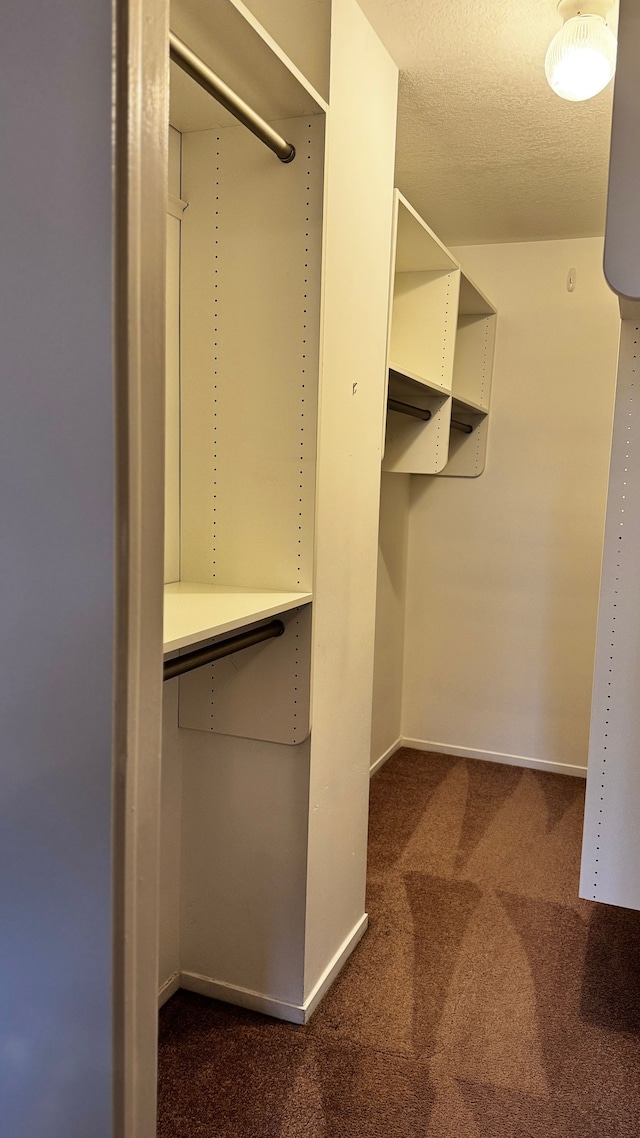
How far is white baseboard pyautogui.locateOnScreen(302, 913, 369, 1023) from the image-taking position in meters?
1.89

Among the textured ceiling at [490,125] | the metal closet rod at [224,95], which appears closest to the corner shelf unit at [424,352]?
the textured ceiling at [490,125]

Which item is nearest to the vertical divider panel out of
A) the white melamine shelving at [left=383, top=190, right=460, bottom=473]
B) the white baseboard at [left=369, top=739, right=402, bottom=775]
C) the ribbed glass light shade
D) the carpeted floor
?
the carpeted floor

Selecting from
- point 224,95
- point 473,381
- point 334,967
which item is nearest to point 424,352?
point 473,381

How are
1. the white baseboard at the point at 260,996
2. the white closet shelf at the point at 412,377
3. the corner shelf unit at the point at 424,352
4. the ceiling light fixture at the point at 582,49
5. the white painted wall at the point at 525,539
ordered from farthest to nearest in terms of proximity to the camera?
1. the white painted wall at the point at 525,539
2. the corner shelf unit at the point at 424,352
3. the white closet shelf at the point at 412,377
4. the white baseboard at the point at 260,996
5. the ceiling light fixture at the point at 582,49

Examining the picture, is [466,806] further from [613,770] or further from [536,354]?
[536,354]

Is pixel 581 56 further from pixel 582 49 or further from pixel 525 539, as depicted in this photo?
pixel 525 539

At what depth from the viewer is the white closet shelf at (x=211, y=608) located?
1.25m

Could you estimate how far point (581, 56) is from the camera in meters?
1.75

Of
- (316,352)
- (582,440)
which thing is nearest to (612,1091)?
(316,352)

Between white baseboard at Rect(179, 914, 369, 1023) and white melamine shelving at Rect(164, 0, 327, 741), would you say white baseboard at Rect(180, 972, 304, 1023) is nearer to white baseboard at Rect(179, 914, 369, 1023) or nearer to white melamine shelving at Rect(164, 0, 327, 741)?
white baseboard at Rect(179, 914, 369, 1023)

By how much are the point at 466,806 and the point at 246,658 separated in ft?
5.81

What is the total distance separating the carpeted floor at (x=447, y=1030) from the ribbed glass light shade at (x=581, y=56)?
87.6 inches

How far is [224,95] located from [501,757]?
3107mm

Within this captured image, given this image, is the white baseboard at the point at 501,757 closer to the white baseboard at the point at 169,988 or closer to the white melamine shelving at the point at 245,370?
the white baseboard at the point at 169,988
